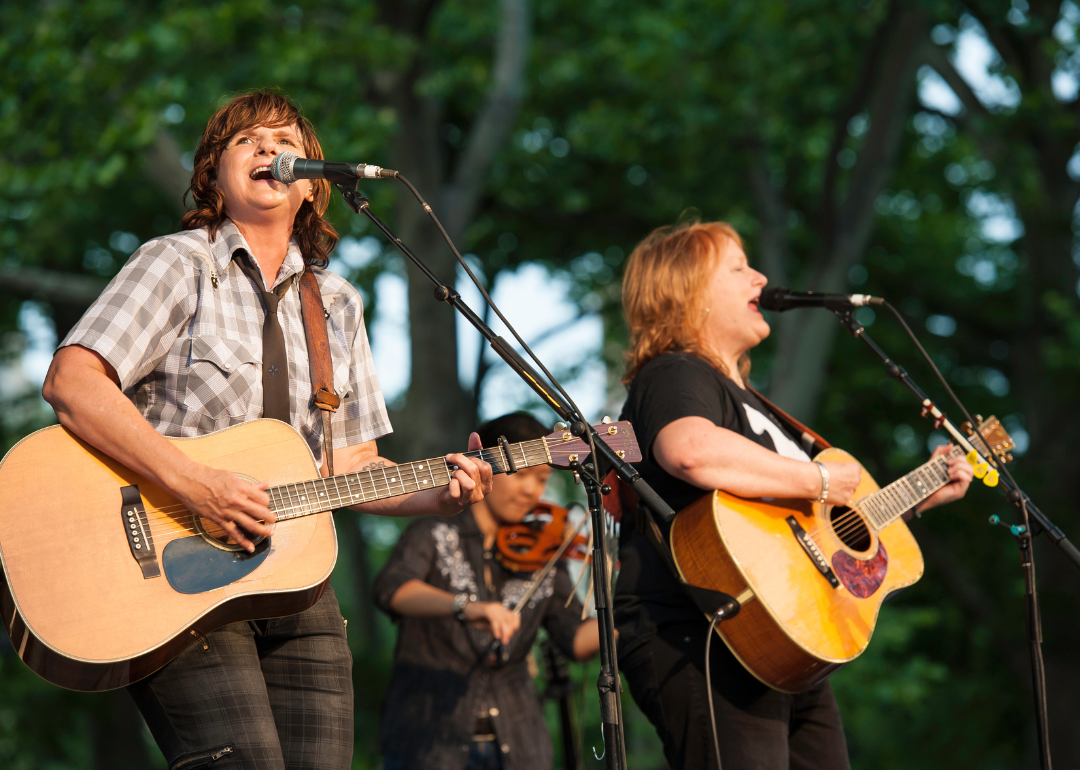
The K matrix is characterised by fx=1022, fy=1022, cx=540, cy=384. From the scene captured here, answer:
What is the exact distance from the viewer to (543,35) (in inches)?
478

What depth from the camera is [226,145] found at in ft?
9.27

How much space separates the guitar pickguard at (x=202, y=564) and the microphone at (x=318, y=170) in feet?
3.11

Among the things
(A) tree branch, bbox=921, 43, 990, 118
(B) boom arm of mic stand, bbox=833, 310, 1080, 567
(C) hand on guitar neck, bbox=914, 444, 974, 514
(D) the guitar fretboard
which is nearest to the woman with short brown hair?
(B) boom arm of mic stand, bbox=833, 310, 1080, 567

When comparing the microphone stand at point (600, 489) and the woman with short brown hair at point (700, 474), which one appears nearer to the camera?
the microphone stand at point (600, 489)

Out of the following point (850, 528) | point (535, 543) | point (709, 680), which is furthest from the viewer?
point (535, 543)

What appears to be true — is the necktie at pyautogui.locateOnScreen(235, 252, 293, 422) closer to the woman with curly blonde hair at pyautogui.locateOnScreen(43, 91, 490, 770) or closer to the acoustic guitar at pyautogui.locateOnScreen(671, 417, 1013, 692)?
the woman with curly blonde hair at pyautogui.locateOnScreen(43, 91, 490, 770)

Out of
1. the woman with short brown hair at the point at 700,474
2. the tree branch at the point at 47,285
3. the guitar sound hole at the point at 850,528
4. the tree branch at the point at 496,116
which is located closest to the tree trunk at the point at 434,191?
the tree branch at the point at 496,116

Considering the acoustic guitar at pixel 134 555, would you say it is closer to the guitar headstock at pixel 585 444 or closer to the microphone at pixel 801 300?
the guitar headstock at pixel 585 444

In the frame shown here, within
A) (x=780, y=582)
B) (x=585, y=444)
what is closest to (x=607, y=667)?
(x=585, y=444)

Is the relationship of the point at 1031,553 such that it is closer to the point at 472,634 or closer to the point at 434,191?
the point at 472,634

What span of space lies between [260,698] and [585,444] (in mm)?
1038

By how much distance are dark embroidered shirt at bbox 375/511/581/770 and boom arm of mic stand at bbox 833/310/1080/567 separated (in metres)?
1.73

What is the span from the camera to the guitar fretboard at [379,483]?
2.56 metres

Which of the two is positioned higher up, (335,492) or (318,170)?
(318,170)
